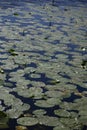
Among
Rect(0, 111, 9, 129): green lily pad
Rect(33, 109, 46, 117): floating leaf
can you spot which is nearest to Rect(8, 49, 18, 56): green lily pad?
Rect(33, 109, 46, 117): floating leaf

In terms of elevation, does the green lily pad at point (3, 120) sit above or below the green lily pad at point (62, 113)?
above

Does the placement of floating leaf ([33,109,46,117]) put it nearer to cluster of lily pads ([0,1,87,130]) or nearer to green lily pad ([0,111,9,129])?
cluster of lily pads ([0,1,87,130])

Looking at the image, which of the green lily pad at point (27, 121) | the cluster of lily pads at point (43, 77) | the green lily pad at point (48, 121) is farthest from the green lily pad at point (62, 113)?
the green lily pad at point (27, 121)

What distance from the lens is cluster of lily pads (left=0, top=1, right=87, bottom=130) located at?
417 centimetres

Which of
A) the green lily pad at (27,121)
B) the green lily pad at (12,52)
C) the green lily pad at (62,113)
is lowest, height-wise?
the green lily pad at (62,113)

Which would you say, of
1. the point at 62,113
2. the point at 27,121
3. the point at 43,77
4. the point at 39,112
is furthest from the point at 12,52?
the point at 27,121

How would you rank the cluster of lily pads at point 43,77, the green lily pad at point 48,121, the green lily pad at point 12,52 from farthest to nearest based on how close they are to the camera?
1. the green lily pad at point 12,52
2. the cluster of lily pads at point 43,77
3. the green lily pad at point 48,121

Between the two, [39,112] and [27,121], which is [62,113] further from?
[27,121]

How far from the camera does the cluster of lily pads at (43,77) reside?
4.17m

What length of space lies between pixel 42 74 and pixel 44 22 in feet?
19.5

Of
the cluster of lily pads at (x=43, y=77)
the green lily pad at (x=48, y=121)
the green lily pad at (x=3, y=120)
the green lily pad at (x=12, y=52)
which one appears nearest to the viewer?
the green lily pad at (x=3, y=120)

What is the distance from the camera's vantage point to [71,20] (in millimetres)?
12469

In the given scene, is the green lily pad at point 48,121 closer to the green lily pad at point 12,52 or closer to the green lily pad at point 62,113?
the green lily pad at point 62,113

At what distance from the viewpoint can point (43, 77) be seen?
5730 millimetres
